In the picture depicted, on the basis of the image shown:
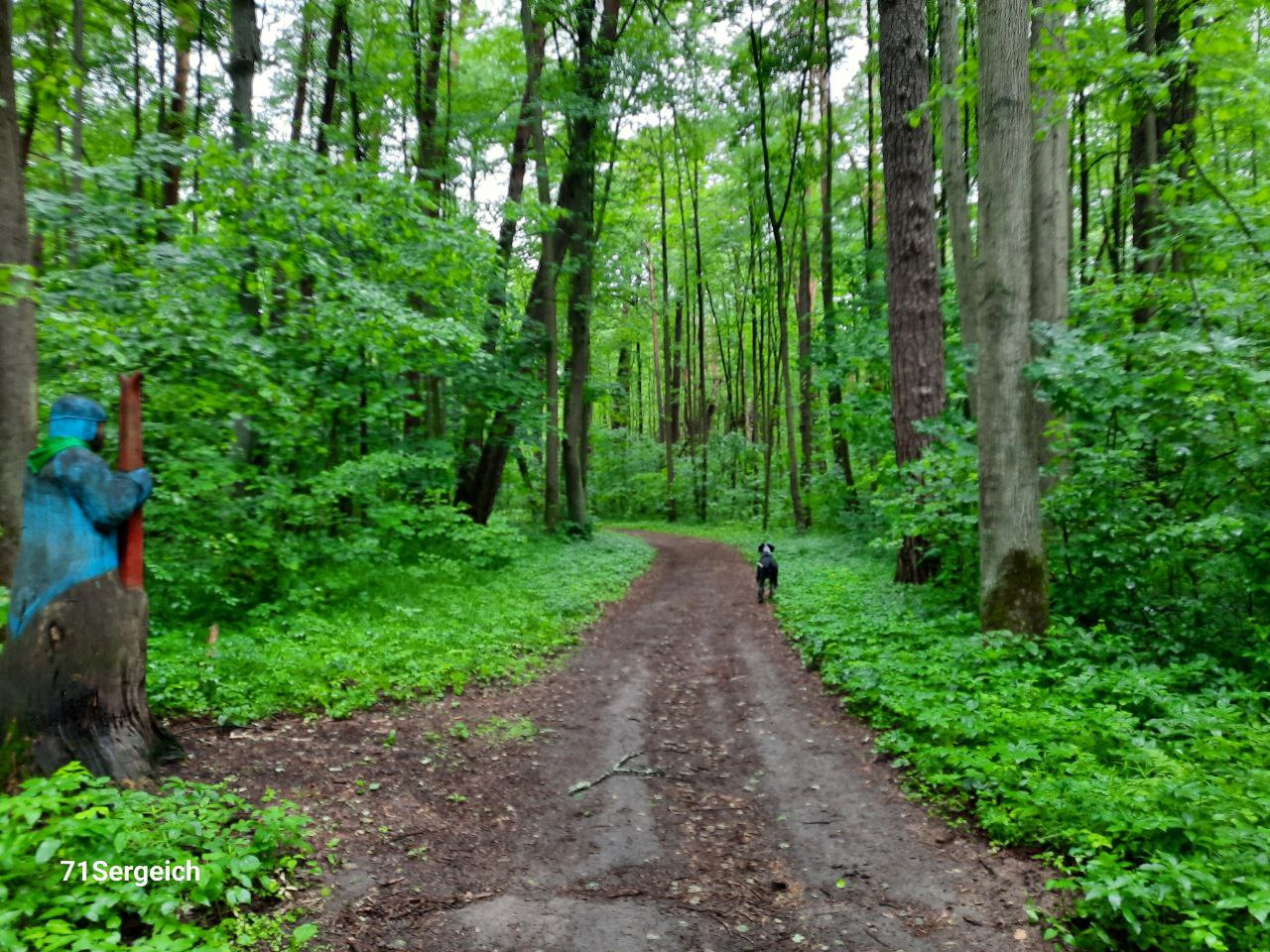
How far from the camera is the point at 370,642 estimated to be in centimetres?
713

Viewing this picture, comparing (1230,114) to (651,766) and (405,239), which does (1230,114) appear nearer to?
(651,766)

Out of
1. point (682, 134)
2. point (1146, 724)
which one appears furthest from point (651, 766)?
point (682, 134)

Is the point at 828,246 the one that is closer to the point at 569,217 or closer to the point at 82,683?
the point at 569,217

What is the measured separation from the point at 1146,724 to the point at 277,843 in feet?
17.3

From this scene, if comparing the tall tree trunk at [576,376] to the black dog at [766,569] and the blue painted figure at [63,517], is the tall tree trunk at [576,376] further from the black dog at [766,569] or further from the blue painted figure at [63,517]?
the blue painted figure at [63,517]

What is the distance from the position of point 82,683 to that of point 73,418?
149cm

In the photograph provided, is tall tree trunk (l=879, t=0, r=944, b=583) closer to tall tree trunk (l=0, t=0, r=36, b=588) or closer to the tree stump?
the tree stump

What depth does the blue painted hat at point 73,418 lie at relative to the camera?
3858mm

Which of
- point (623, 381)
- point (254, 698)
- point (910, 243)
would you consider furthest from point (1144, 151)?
point (623, 381)

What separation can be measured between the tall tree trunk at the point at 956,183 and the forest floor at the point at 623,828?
554 cm

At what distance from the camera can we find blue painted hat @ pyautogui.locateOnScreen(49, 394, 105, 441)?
386cm

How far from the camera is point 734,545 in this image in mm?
20641

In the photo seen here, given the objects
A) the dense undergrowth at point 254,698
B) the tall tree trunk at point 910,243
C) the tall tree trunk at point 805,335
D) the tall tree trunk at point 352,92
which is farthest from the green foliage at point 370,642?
the tall tree trunk at point 805,335

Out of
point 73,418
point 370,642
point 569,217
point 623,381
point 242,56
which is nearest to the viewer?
point 73,418
